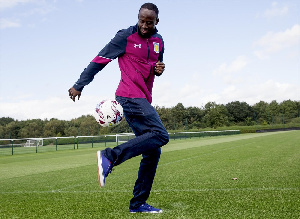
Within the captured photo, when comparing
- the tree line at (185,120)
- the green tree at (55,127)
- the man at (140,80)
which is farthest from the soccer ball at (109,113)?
the green tree at (55,127)

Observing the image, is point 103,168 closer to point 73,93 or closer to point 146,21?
point 73,93

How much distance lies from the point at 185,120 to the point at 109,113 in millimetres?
92755

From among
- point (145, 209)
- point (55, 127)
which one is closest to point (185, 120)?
point (55, 127)

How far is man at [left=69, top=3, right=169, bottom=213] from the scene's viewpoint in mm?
3707

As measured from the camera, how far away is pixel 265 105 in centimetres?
11950

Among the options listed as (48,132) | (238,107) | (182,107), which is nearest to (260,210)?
(48,132)

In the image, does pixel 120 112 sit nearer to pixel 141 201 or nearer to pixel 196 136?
pixel 141 201

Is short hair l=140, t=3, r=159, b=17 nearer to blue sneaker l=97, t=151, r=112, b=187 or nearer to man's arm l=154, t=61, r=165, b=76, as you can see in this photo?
man's arm l=154, t=61, r=165, b=76

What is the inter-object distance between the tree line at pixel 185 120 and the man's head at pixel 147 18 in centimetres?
5211

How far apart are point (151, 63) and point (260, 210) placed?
200cm

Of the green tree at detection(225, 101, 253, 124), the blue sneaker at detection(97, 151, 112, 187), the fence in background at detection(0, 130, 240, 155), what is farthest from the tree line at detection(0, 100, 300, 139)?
the blue sneaker at detection(97, 151, 112, 187)

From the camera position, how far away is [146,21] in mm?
3773

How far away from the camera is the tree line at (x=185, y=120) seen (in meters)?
68.2

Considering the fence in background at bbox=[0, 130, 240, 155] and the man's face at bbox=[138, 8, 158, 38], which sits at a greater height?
the man's face at bbox=[138, 8, 158, 38]
